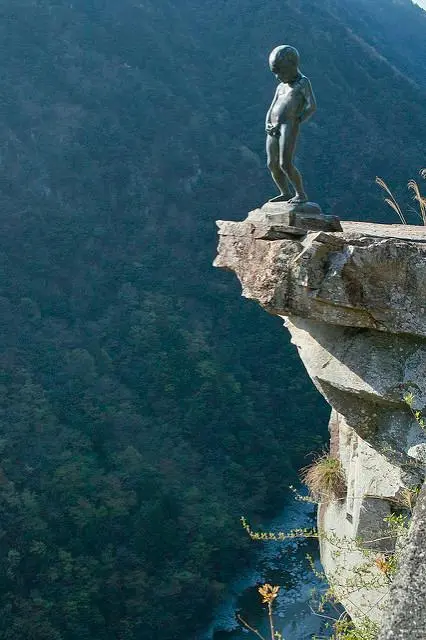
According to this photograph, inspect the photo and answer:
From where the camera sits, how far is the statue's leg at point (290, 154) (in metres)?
5.56

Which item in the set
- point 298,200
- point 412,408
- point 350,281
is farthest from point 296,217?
point 412,408

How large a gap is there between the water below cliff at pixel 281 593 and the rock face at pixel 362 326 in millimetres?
11340

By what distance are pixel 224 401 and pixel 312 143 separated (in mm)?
15716

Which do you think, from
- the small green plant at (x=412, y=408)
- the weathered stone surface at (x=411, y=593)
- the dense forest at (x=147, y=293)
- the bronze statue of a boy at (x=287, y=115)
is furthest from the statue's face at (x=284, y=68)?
the dense forest at (x=147, y=293)

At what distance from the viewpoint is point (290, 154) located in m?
5.57

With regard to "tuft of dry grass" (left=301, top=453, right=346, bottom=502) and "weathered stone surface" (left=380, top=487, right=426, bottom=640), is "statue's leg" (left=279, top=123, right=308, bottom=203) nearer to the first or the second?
"tuft of dry grass" (left=301, top=453, right=346, bottom=502)

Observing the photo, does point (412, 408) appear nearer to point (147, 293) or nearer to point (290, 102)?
point (290, 102)

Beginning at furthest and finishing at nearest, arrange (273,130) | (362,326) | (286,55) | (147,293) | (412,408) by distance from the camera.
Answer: (147,293) < (273,130) < (286,55) < (362,326) < (412,408)

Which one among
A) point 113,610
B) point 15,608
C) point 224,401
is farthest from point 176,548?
point 224,401

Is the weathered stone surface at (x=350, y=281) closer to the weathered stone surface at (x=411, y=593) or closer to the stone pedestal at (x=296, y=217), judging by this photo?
the stone pedestal at (x=296, y=217)

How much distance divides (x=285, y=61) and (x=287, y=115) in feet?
1.24

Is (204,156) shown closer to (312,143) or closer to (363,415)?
(312,143)

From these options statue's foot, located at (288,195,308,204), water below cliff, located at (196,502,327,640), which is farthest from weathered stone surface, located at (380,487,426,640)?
water below cliff, located at (196,502,327,640)

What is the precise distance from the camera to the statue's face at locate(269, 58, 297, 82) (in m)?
5.41
